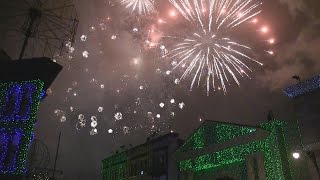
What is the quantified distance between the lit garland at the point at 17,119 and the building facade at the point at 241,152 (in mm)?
A: 13637

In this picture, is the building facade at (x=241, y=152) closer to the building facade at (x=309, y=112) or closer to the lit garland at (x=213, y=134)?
the lit garland at (x=213, y=134)

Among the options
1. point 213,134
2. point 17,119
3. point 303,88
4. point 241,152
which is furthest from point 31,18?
point 303,88

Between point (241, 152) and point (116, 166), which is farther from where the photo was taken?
point (116, 166)

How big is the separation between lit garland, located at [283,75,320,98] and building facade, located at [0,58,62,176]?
61.2 feet

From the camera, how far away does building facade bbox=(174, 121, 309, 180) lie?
82.1ft

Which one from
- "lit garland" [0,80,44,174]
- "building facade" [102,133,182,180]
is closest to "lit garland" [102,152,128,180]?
"building facade" [102,133,182,180]

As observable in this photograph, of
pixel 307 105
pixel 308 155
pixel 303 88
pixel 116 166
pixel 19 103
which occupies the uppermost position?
pixel 303 88

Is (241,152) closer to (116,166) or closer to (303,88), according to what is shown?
(303,88)

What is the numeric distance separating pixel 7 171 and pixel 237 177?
718 inches

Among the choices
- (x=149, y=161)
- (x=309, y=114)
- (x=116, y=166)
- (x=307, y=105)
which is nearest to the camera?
(x=309, y=114)

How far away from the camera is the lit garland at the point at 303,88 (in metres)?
26.2

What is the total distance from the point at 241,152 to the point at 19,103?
18036 mm

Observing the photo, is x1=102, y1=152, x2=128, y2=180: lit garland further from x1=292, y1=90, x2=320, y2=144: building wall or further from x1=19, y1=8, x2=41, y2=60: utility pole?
x1=292, y1=90, x2=320, y2=144: building wall

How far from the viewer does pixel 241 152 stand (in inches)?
1118
